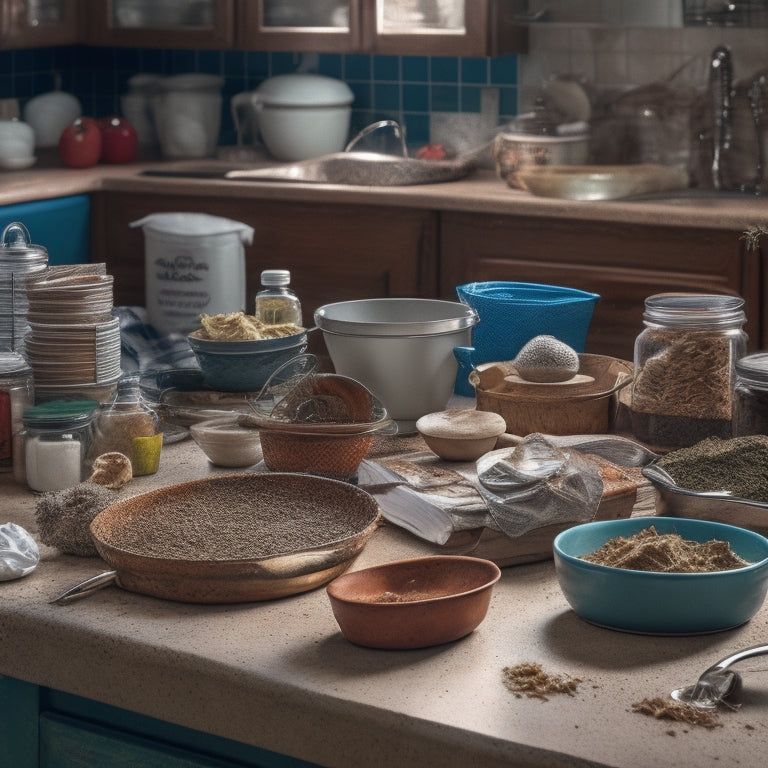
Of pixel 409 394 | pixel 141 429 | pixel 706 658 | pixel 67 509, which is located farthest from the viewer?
pixel 409 394

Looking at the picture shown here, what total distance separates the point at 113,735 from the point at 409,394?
2.32 ft

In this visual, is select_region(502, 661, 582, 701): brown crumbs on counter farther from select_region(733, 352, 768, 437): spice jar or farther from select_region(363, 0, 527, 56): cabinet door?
select_region(363, 0, 527, 56): cabinet door

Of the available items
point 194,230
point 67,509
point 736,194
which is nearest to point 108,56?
point 194,230

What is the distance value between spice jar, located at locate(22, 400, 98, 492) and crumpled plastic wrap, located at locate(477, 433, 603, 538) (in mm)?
474

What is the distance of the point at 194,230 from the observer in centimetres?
357

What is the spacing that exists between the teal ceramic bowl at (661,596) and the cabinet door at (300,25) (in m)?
3.21

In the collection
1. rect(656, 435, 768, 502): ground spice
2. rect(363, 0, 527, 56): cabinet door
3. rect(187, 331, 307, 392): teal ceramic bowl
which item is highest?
rect(363, 0, 527, 56): cabinet door

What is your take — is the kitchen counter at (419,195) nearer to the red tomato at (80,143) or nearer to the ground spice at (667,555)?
the red tomato at (80,143)

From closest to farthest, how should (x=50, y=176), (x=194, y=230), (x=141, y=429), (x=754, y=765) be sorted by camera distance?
(x=754, y=765), (x=141, y=429), (x=194, y=230), (x=50, y=176)

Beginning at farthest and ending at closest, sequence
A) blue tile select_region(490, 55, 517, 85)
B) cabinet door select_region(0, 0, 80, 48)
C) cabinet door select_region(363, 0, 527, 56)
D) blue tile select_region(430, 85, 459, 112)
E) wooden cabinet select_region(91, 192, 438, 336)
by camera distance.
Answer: blue tile select_region(430, 85, 459, 112)
blue tile select_region(490, 55, 517, 85)
cabinet door select_region(0, 0, 80, 48)
cabinet door select_region(363, 0, 527, 56)
wooden cabinet select_region(91, 192, 438, 336)

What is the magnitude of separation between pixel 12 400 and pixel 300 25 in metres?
2.88

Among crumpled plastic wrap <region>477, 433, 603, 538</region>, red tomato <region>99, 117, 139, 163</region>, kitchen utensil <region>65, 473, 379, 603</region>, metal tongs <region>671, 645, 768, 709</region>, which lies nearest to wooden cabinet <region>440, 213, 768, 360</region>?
red tomato <region>99, 117, 139, 163</region>

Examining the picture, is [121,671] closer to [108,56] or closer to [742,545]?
[742,545]

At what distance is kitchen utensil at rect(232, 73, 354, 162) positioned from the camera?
4230 mm
